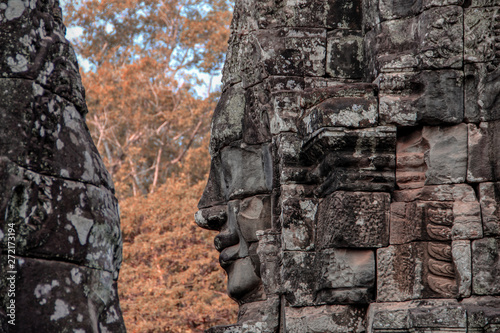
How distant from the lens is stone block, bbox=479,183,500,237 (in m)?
4.80

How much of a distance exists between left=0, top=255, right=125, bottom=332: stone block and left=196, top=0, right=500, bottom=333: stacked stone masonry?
2.43m

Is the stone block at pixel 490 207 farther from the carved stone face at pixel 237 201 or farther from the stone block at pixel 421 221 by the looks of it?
the carved stone face at pixel 237 201

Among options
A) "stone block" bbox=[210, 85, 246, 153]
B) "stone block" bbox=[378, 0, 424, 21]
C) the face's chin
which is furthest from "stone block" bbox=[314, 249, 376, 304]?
"stone block" bbox=[210, 85, 246, 153]

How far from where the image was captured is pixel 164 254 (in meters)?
12.5

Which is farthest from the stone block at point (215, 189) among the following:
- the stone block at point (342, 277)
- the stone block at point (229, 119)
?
the stone block at point (342, 277)

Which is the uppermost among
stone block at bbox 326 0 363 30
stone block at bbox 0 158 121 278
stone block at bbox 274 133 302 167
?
stone block at bbox 326 0 363 30

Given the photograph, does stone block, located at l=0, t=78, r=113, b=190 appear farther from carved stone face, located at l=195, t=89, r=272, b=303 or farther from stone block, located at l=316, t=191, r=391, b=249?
carved stone face, located at l=195, t=89, r=272, b=303

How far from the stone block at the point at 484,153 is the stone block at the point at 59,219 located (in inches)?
108

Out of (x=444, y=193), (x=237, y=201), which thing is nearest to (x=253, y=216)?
(x=237, y=201)

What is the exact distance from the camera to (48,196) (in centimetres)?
283

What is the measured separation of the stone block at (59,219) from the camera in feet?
9.00

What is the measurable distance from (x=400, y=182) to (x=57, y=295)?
2.98 m

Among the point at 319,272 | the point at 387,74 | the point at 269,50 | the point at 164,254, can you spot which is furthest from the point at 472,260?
the point at 164,254

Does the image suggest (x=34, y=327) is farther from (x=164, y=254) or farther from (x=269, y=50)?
(x=164, y=254)
